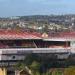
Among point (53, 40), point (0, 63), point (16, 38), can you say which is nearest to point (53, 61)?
point (0, 63)

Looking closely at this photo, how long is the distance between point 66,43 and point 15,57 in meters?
7.69

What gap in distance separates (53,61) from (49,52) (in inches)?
139

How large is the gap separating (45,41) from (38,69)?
1127cm

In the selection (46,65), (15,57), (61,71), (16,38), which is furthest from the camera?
(16,38)

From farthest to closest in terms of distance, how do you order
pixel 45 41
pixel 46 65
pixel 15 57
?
1. pixel 45 41
2. pixel 15 57
3. pixel 46 65

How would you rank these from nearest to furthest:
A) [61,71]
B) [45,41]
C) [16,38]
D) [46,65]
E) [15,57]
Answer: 1. [61,71]
2. [46,65]
3. [15,57]
4. [16,38]
5. [45,41]

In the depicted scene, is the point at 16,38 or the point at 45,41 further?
the point at 45,41

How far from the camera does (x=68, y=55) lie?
34969mm

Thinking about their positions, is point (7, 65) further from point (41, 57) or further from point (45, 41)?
point (45, 41)

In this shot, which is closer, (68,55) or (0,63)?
(0,63)

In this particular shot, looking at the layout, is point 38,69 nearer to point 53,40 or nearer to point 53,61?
point 53,61

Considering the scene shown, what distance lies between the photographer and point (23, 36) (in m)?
38.8

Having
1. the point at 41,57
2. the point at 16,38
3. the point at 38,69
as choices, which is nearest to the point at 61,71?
the point at 38,69

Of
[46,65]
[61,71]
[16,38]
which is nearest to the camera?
[61,71]
